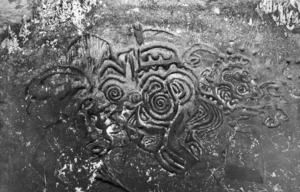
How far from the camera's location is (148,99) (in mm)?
2369

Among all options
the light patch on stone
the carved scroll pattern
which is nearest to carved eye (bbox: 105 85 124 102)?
the carved scroll pattern

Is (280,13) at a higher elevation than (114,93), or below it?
higher

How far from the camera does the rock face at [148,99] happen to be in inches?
91.8

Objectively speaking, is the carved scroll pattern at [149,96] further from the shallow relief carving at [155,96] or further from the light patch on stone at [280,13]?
the light patch on stone at [280,13]

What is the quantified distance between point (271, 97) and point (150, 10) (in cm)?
85

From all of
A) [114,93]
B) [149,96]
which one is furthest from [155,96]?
[114,93]

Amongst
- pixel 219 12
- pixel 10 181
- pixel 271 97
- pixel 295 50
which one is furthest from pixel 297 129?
pixel 10 181

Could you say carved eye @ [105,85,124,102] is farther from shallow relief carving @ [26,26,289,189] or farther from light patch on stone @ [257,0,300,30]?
light patch on stone @ [257,0,300,30]

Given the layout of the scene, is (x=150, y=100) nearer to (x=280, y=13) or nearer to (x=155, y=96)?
(x=155, y=96)

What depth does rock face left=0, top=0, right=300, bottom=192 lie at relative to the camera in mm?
2332

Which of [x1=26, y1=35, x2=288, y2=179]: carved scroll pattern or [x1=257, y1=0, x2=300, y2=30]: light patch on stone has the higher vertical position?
[x1=257, y1=0, x2=300, y2=30]: light patch on stone

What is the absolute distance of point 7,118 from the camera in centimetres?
236

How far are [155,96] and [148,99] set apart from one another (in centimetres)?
4

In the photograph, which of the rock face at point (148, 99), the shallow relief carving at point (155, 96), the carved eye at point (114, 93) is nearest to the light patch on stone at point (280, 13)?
the rock face at point (148, 99)
